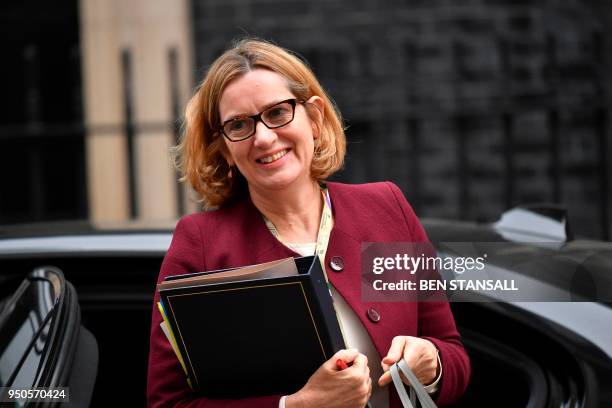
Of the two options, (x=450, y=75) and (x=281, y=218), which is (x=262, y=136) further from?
(x=450, y=75)

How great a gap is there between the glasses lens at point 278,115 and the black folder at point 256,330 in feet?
0.96

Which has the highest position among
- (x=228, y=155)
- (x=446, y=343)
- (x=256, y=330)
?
(x=228, y=155)

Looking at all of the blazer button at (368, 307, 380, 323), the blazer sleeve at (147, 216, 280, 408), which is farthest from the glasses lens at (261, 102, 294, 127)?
the blazer button at (368, 307, 380, 323)

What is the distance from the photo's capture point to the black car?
177cm

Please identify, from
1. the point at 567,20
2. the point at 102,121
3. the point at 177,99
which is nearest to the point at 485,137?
the point at 567,20

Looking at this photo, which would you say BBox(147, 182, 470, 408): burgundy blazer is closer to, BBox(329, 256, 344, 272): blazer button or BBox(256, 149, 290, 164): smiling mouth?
BBox(329, 256, 344, 272): blazer button

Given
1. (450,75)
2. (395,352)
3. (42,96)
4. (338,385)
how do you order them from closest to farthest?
(338,385), (395,352), (450,75), (42,96)

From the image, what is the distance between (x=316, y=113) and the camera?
185 cm

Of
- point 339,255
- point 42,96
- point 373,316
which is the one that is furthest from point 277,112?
point 42,96

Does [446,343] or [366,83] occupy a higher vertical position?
[366,83]

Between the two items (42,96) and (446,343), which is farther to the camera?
(42,96)

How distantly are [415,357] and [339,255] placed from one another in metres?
0.25

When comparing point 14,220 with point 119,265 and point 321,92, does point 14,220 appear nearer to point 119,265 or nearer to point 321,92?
point 119,265

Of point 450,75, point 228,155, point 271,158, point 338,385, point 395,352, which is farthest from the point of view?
point 450,75
